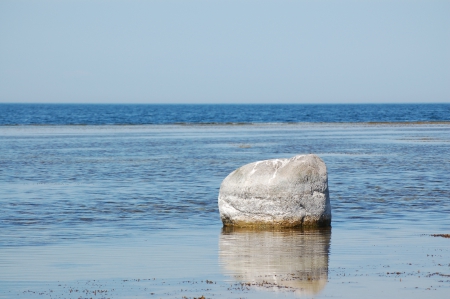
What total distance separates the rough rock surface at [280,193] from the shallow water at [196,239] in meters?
0.51

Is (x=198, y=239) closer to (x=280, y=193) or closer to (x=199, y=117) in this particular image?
(x=280, y=193)

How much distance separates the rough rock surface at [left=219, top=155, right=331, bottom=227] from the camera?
16.4 meters

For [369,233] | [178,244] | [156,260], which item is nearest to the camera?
[156,260]

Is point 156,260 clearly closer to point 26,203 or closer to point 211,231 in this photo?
→ point 211,231

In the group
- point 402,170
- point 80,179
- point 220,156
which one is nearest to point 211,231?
point 80,179

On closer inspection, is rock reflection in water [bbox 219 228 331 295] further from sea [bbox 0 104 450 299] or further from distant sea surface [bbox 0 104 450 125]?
distant sea surface [bbox 0 104 450 125]

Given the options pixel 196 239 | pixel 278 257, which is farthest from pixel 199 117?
pixel 278 257

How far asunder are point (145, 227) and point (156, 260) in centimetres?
412

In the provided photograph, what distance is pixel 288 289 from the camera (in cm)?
1095

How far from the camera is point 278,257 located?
13484 millimetres

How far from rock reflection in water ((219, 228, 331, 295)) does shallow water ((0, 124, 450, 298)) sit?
20mm

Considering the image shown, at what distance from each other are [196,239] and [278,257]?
8.84 feet

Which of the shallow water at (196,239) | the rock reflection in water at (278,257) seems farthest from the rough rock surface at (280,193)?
the shallow water at (196,239)

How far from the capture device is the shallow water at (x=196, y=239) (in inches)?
447
